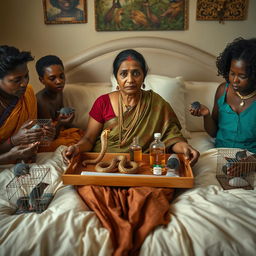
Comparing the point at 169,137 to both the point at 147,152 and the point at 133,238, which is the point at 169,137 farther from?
the point at 133,238

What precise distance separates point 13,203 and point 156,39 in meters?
1.68

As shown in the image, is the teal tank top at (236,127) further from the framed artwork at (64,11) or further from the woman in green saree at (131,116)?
the framed artwork at (64,11)

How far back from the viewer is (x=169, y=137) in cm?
172

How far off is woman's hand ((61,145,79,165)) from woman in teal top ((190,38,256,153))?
0.71 meters

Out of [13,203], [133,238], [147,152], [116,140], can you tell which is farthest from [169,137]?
[13,203]

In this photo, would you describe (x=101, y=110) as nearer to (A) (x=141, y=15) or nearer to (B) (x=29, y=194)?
(B) (x=29, y=194)

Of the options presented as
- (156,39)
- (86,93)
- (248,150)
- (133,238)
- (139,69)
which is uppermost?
(156,39)

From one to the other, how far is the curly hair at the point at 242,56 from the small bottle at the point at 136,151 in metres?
0.75

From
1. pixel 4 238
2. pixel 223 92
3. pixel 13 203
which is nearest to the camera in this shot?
pixel 4 238

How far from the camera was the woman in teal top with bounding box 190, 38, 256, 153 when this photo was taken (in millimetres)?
1685

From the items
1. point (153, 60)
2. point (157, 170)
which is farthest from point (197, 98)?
point (157, 170)

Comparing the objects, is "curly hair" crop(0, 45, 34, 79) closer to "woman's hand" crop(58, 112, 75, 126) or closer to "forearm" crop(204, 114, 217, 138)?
"woman's hand" crop(58, 112, 75, 126)

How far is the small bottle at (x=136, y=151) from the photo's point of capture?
1603 millimetres

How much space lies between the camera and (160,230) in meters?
1.18
